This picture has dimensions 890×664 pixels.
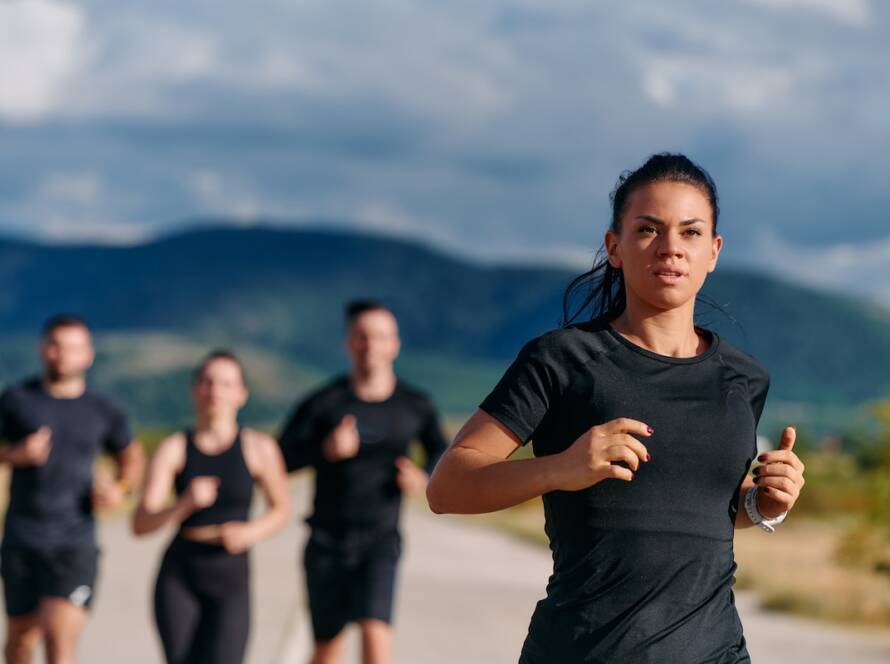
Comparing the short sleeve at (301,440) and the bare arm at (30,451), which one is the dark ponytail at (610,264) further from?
the bare arm at (30,451)

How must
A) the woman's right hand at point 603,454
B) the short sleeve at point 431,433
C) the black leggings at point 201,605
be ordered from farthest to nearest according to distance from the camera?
the short sleeve at point 431,433
the black leggings at point 201,605
the woman's right hand at point 603,454

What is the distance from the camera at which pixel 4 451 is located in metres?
9.38

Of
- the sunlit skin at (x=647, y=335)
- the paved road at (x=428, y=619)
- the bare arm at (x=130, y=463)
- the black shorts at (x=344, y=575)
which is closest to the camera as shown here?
the sunlit skin at (x=647, y=335)

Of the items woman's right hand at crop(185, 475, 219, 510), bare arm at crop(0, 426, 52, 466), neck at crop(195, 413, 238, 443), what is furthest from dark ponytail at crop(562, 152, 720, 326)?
bare arm at crop(0, 426, 52, 466)

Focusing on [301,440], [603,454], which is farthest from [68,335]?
[603,454]

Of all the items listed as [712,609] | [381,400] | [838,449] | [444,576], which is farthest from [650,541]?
[838,449]

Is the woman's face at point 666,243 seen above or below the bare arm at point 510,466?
above

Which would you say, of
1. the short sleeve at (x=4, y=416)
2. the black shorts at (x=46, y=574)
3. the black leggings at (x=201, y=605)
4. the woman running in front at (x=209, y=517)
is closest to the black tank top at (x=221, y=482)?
the woman running in front at (x=209, y=517)

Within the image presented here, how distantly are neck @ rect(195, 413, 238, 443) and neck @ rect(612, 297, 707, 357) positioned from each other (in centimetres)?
425

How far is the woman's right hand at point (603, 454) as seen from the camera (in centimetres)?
377

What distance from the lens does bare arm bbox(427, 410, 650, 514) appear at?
3781 millimetres

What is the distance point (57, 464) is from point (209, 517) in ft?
5.00

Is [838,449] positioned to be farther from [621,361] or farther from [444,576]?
[621,361]

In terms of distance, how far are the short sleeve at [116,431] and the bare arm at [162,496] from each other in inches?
57.9
